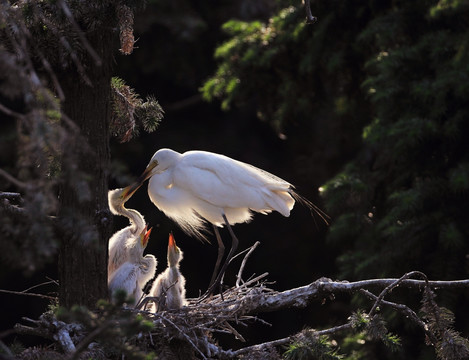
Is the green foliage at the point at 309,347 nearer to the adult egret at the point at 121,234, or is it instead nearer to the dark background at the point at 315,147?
the dark background at the point at 315,147

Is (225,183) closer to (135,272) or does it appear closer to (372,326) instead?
(135,272)

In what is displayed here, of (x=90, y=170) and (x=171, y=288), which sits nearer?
(x=90, y=170)

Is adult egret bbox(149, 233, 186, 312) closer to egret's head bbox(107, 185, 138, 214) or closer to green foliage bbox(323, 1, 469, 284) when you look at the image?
egret's head bbox(107, 185, 138, 214)

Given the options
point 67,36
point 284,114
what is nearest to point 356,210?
point 284,114

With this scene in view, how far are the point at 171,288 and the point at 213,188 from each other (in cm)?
70

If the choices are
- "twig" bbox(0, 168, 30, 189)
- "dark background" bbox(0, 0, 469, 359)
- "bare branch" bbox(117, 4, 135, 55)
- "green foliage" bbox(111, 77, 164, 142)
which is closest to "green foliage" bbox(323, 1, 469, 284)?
"dark background" bbox(0, 0, 469, 359)

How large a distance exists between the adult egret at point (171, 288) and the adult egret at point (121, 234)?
23cm

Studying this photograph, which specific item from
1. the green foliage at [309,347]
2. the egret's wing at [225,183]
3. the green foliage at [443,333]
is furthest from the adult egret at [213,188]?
the green foliage at [443,333]

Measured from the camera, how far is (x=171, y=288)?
3.58 m

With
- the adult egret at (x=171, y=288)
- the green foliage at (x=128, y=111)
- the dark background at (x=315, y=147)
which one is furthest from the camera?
the dark background at (x=315, y=147)

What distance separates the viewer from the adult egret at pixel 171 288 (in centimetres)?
346

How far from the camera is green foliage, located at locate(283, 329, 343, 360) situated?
2.74 m

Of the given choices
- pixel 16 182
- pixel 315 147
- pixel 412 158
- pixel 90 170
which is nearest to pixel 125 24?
pixel 90 170

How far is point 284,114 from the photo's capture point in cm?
540
